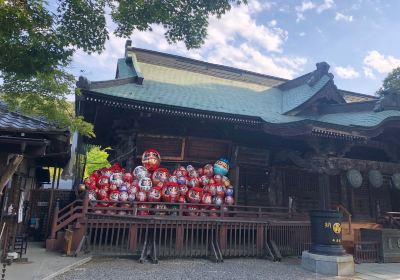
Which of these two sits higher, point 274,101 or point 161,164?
point 274,101

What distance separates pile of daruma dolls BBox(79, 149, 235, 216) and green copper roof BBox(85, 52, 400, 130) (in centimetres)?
241

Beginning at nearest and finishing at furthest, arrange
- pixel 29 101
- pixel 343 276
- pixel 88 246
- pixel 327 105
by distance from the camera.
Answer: pixel 29 101 < pixel 343 276 < pixel 88 246 < pixel 327 105

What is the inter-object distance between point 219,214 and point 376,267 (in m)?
5.32

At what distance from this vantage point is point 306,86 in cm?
1756

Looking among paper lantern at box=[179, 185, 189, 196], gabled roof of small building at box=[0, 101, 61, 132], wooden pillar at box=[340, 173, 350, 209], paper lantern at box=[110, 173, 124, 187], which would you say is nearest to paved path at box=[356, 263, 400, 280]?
wooden pillar at box=[340, 173, 350, 209]

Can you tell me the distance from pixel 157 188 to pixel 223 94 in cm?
693

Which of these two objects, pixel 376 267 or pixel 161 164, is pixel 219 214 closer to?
pixel 161 164

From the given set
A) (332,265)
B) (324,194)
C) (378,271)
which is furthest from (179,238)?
(378,271)

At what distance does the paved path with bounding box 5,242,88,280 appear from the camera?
20.6 feet

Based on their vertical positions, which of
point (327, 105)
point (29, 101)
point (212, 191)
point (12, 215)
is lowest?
point (12, 215)

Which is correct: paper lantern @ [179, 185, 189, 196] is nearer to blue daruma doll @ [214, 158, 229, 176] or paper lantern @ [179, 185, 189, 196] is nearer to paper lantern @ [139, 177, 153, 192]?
paper lantern @ [139, 177, 153, 192]

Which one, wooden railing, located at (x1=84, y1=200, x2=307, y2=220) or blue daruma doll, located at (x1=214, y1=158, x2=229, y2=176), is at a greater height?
blue daruma doll, located at (x1=214, y1=158, x2=229, y2=176)

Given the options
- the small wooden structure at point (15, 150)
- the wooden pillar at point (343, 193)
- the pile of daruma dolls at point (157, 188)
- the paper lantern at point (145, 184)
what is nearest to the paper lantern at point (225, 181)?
the pile of daruma dolls at point (157, 188)

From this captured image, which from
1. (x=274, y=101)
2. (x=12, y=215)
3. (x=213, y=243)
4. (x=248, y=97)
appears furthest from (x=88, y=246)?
(x=274, y=101)
